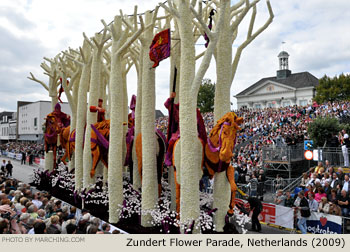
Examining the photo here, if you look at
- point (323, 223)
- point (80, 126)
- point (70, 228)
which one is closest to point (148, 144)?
point (70, 228)

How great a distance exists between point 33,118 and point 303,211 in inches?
1777

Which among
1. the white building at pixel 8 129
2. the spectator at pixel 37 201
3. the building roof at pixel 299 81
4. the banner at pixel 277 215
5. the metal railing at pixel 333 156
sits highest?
the building roof at pixel 299 81

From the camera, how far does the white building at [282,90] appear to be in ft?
152

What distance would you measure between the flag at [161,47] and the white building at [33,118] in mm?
37984

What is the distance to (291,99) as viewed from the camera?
46906mm

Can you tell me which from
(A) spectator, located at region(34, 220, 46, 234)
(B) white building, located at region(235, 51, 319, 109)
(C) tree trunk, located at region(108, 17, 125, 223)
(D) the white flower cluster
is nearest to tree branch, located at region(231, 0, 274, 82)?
(C) tree trunk, located at region(108, 17, 125, 223)

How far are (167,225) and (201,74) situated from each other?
3.97 m

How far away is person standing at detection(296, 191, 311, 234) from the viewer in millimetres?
8727

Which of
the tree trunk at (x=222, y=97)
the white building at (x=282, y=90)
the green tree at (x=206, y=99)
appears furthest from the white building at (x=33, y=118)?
the tree trunk at (x=222, y=97)

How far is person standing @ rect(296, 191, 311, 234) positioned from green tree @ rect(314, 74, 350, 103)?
38055 millimetres

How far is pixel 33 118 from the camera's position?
45500 mm

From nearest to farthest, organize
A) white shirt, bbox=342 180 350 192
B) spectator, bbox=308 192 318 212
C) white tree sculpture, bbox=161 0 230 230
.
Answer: white tree sculpture, bbox=161 0 230 230 → spectator, bbox=308 192 318 212 → white shirt, bbox=342 180 350 192

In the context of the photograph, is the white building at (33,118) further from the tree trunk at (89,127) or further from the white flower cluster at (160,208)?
the tree trunk at (89,127)

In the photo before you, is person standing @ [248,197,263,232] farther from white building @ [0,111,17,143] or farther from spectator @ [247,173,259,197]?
white building @ [0,111,17,143]
